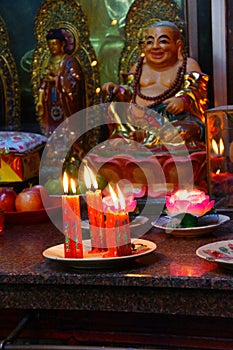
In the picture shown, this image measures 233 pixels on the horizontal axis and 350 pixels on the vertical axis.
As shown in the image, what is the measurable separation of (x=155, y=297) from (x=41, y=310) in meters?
0.30

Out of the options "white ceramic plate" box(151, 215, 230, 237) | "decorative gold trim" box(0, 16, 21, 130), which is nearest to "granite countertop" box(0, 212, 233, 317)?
"white ceramic plate" box(151, 215, 230, 237)

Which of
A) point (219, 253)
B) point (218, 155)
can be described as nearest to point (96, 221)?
point (219, 253)

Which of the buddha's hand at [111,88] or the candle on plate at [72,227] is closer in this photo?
the candle on plate at [72,227]

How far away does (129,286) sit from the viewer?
1385 millimetres

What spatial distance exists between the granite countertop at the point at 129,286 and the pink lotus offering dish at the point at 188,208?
0.58 ft

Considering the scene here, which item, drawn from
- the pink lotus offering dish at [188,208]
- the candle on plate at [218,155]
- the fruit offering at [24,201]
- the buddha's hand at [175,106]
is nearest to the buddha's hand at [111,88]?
the buddha's hand at [175,106]

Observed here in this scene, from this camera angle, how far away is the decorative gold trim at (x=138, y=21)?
449 centimetres

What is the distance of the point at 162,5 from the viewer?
4.49 m

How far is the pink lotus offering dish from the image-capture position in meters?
1.76

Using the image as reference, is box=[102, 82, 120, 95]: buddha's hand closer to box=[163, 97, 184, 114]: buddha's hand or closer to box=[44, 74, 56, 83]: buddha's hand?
box=[163, 97, 184, 114]: buddha's hand

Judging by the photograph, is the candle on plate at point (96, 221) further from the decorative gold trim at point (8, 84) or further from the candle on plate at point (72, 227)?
the decorative gold trim at point (8, 84)

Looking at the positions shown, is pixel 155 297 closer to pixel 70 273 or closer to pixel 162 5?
pixel 70 273

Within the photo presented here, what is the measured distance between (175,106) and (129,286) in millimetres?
2659

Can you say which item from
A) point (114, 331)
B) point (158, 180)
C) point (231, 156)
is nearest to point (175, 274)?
point (114, 331)
